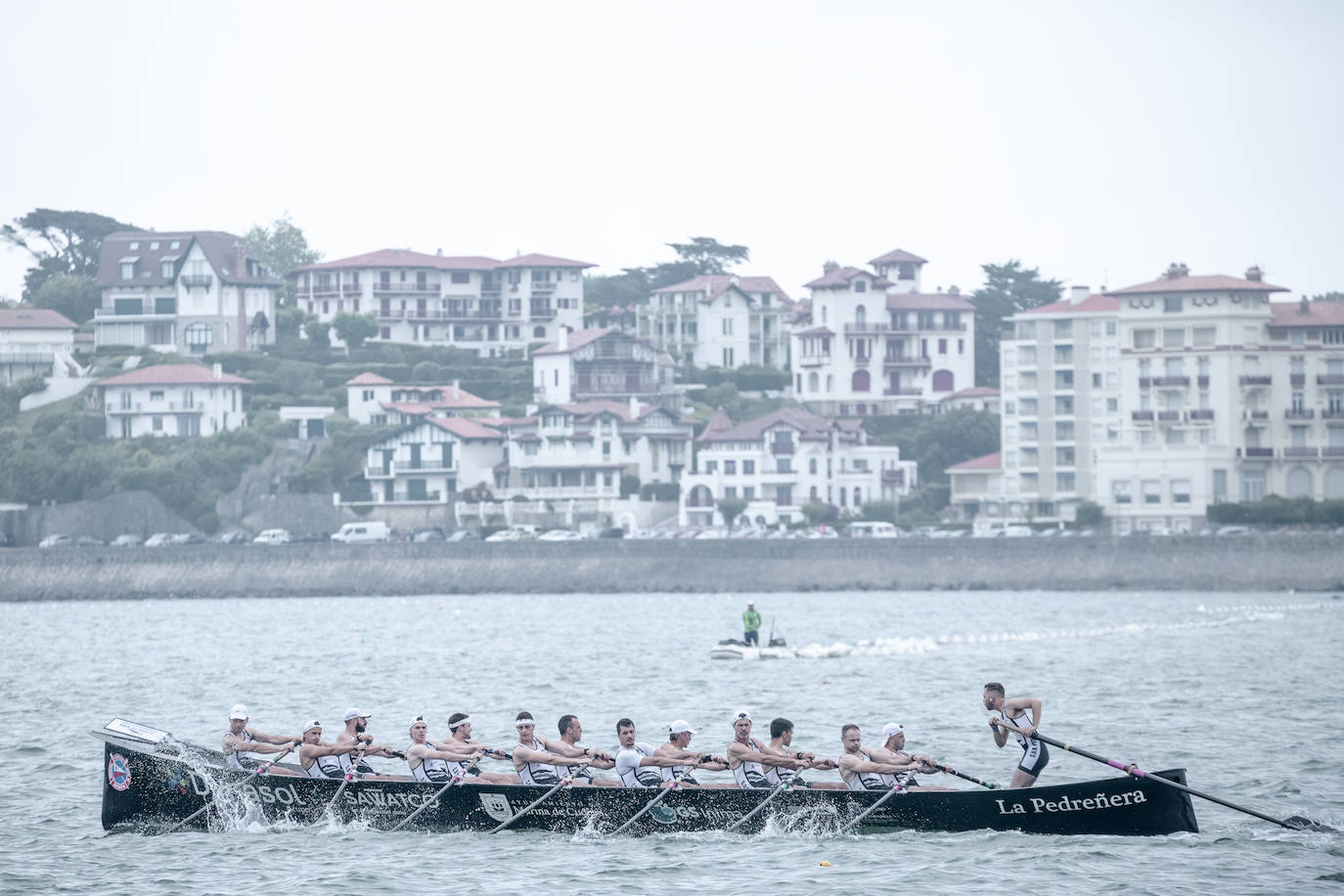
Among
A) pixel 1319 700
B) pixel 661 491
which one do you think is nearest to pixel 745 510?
pixel 661 491

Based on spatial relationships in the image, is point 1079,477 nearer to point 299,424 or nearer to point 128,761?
point 299,424

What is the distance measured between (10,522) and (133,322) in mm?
35150

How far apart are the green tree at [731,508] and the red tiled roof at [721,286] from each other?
3449 cm

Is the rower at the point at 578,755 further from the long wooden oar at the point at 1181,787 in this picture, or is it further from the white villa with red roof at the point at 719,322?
the white villa with red roof at the point at 719,322

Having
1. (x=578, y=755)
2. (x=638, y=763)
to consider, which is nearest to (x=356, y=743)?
(x=578, y=755)

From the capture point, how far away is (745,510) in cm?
11069

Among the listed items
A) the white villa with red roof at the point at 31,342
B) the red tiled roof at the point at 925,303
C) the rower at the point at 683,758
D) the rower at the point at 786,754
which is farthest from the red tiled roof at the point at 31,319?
Result: the rower at the point at 786,754

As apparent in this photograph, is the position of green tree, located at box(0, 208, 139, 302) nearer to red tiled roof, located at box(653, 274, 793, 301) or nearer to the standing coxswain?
red tiled roof, located at box(653, 274, 793, 301)

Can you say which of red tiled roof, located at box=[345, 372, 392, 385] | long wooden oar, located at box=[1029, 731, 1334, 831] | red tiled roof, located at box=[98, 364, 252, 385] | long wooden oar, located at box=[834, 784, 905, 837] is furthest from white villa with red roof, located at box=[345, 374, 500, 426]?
long wooden oar, located at box=[1029, 731, 1334, 831]

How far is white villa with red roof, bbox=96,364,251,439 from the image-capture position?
120 metres

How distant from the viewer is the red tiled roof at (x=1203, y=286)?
325ft

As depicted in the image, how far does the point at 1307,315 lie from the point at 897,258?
4457 centimetres

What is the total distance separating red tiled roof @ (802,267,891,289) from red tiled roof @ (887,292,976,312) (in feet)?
4.86

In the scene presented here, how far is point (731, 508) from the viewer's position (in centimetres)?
11069
